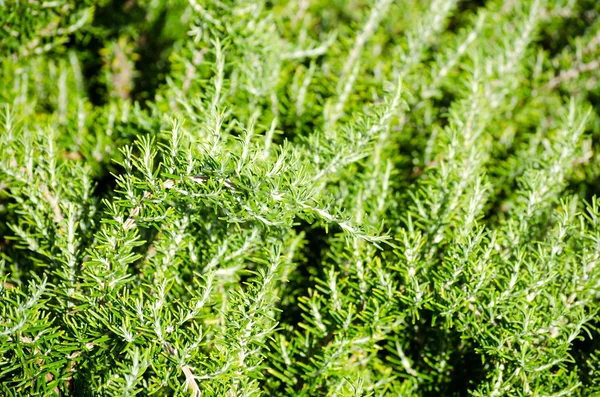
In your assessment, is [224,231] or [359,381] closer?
[359,381]

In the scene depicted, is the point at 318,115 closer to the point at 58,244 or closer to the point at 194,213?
the point at 194,213

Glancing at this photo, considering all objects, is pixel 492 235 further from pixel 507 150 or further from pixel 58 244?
pixel 58 244

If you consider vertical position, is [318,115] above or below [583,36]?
below

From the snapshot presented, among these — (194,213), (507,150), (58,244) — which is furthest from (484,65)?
(58,244)

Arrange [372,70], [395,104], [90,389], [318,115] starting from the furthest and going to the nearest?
1. [372,70]
2. [318,115]
3. [395,104]
4. [90,389]

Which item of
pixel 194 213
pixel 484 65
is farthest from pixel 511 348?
pixel 484 65

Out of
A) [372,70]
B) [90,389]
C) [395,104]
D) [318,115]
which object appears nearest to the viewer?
[90,389]

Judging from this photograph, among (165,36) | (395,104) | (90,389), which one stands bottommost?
(90,389)
